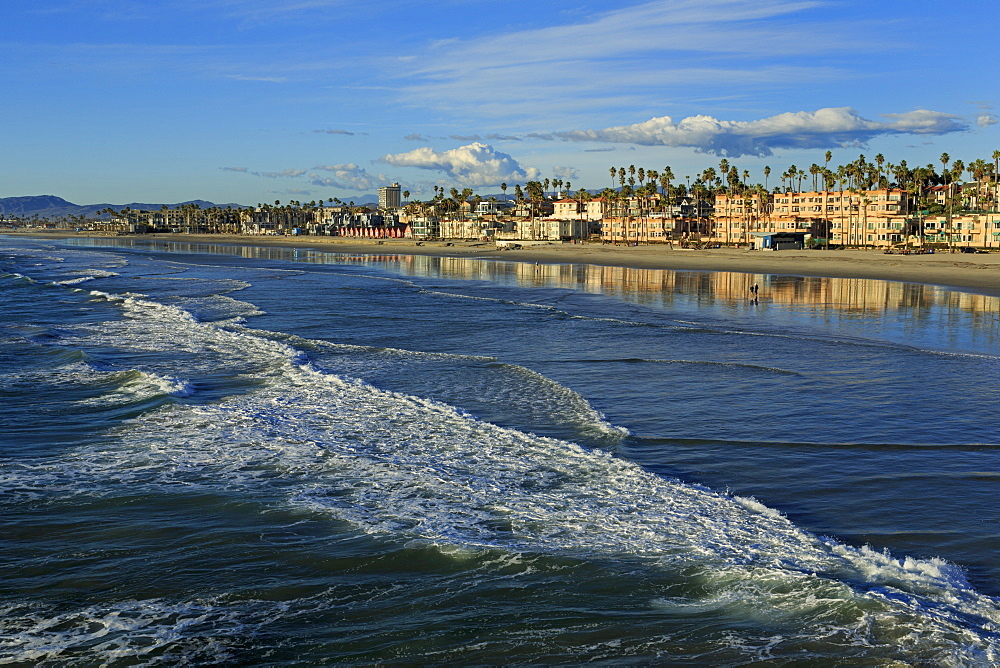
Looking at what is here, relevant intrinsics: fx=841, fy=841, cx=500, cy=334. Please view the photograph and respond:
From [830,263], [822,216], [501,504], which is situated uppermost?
[822,216]

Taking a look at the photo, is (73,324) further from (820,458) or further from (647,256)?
(647,256)

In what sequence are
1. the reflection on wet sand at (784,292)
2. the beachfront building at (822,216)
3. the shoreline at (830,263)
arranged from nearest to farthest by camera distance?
the reflection on wet sand at (784,292) → the shoreline at (830,263) → the beachfront building at (822,216)

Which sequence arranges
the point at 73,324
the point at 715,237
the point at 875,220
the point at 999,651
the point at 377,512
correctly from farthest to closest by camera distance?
the point at 715,237 < the point at 875,220 < the point at 73,324 < the point at 377,512 < the point at 999,651

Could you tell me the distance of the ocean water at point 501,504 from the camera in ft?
22.6

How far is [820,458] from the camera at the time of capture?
1196 cm

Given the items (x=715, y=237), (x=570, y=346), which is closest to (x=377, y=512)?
(x=570, y=346)

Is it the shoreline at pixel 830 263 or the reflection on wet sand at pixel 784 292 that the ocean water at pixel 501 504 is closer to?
the reflection on wet sand at pixel 784 292

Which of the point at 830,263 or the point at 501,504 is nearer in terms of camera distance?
the point at 501,504

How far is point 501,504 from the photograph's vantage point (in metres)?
10.1

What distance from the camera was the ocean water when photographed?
688cm

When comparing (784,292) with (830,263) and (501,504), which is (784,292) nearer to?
(830,263)

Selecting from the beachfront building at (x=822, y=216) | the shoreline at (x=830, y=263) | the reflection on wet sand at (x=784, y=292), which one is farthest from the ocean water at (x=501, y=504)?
the beachfront building at (x=822, y=216)

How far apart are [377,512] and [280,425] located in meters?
4.89

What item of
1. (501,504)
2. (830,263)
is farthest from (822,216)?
(501,504)
